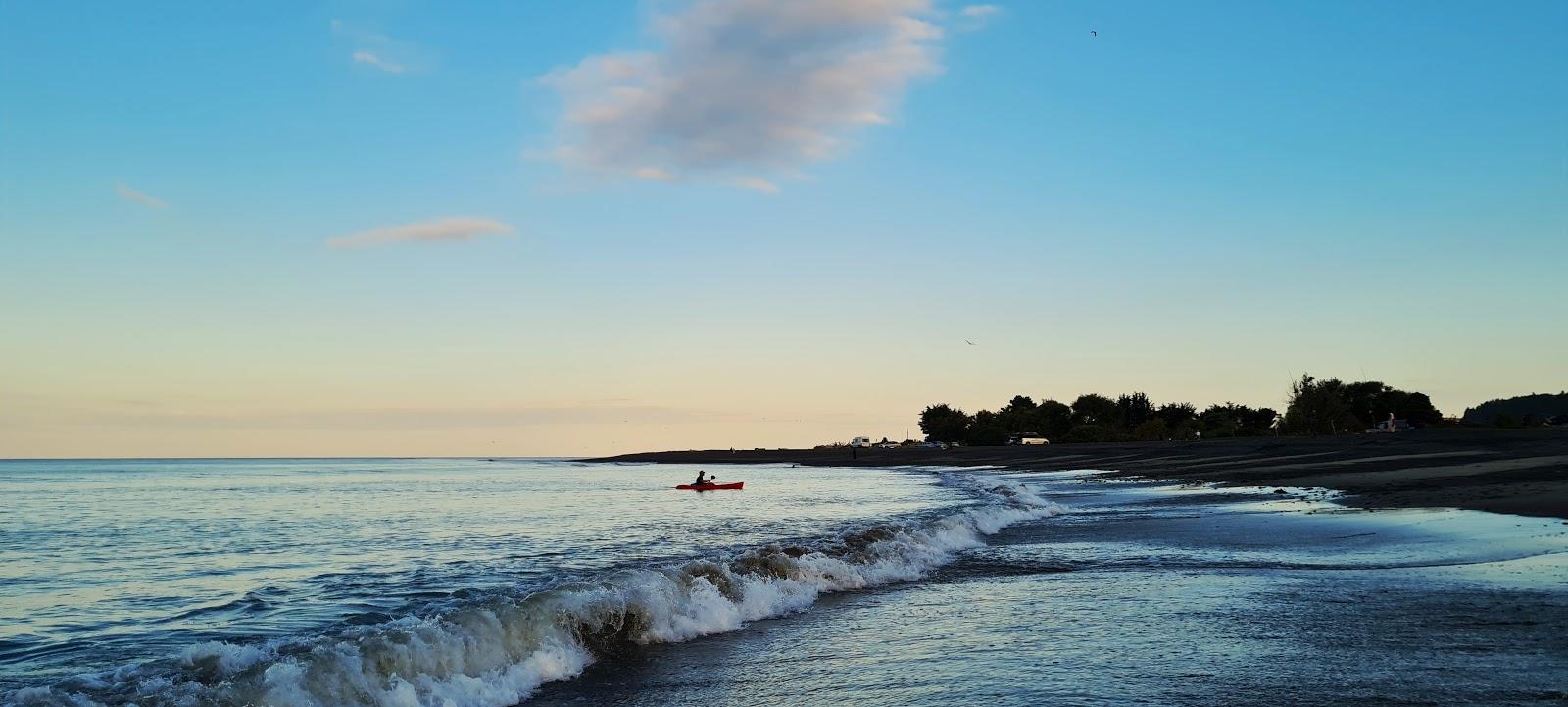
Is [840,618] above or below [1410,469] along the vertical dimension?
below

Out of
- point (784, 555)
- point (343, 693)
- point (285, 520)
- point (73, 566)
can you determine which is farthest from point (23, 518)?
point (343, 693)

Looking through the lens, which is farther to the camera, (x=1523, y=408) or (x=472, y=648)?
(x=1523, y=408)

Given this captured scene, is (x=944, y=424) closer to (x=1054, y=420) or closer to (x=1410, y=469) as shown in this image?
(x=1054, y=420)

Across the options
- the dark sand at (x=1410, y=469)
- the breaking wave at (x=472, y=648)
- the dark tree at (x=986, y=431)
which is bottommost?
the breaking wave at (x=472, y=648)

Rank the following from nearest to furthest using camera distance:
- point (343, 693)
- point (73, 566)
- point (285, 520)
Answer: point (343, 693) < point (73, 566) < point (285, 520)

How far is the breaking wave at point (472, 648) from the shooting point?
794cm

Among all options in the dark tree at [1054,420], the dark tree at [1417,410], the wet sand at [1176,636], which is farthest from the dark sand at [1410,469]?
the dark tree at [1054,420]

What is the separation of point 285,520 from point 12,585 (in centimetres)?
1673

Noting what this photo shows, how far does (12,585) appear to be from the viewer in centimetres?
1628

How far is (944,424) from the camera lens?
553 ft

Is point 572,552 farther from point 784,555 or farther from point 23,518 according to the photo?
point 23,518

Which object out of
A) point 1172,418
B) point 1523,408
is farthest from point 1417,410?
point 1172,418

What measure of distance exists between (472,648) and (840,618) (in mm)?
4314

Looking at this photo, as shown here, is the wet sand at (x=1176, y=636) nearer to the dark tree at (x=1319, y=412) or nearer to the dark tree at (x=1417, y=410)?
the dark tree at (x=1319, y=412)
